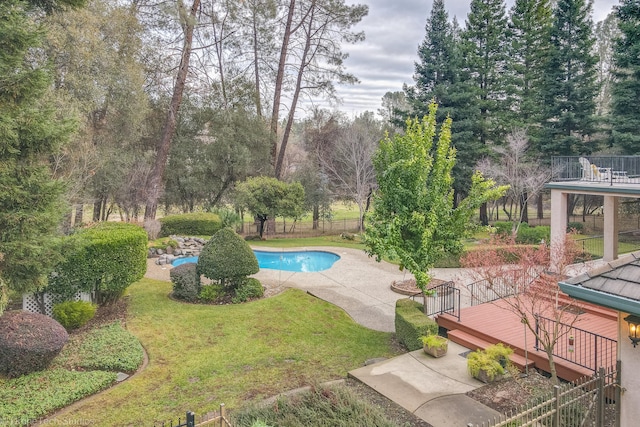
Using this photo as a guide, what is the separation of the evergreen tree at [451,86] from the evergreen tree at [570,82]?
476 centimetres

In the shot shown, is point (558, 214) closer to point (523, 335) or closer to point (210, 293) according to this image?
point (523, 335)

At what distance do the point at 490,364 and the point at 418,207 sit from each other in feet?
12.6

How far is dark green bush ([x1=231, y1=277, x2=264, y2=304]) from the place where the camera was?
40.0ft

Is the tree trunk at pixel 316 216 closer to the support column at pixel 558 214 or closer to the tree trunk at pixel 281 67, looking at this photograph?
the tree trunk at pixel 281 67

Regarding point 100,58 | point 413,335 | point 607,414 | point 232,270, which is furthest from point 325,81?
point 607,414

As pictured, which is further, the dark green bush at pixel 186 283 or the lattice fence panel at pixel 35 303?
the dark green bush at pixel 186 283

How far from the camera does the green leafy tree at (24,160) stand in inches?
284

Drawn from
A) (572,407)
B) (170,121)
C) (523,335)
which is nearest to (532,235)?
(523,335)

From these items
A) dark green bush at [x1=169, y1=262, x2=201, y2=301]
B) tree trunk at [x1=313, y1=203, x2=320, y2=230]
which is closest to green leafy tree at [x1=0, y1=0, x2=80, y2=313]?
dark green bush at [x1=169, y1=262, x2=201, y2=301]

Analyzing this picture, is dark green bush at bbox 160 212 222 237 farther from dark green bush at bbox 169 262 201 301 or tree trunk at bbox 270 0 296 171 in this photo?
dark green bush at bbox 169 262 201 301

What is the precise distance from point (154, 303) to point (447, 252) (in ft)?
27.8

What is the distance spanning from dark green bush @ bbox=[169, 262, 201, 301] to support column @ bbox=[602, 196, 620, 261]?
13.3 meters

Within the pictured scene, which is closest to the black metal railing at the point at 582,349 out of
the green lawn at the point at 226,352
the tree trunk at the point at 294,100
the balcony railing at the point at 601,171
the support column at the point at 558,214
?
the green lawn at the point at 226,352

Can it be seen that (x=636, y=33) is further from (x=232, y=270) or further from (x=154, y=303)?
(x=154, y=303)
